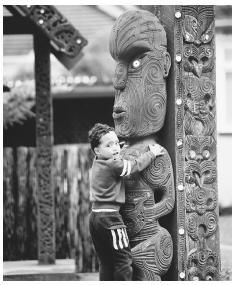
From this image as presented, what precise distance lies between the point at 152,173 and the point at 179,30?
1.25 m

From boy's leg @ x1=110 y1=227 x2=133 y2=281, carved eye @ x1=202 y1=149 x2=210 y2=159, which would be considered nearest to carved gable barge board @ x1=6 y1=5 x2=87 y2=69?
carved eye @ x1=202 y1=149 x2=210 y2=159

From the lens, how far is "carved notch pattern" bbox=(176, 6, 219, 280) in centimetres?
677

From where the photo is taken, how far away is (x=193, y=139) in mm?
6871

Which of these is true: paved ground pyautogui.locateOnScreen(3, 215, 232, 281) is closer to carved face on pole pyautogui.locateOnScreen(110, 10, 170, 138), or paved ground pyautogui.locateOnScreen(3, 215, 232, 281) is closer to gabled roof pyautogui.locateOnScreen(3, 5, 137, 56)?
carved face on pole pyautogui.locateOnScreen(110, 10, 170, 138)

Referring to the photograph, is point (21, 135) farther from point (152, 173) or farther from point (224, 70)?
point (152, 173)

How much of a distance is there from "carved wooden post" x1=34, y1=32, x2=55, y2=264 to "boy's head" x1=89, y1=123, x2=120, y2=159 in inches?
158

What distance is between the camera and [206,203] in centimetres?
686

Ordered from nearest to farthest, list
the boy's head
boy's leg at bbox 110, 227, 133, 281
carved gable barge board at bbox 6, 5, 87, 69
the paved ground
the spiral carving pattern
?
boy's leg at bbox 110, 227, 133, 281, the boy's head, the spiral carving pattern, the paved ground, carved gable barge board at bbox 6, 5, 87, 69

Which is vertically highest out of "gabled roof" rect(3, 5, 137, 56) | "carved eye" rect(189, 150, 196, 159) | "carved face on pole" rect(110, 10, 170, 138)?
"gabled roof" rect(3, 5, 137, 56)

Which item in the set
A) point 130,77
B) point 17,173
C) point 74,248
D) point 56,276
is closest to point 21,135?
point 17,173

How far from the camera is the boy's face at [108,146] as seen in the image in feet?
21.3

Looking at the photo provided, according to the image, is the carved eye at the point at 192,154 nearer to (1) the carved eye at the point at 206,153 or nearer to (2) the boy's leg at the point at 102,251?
(1) the carved eye at the point at 206,153

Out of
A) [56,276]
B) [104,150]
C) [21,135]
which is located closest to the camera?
[104,150]

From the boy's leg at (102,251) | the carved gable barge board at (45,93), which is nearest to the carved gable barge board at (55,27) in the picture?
the carved gable barge board at (45,93)
